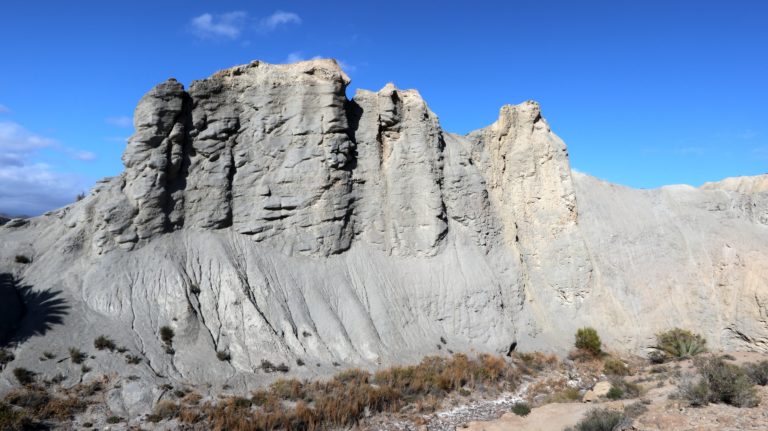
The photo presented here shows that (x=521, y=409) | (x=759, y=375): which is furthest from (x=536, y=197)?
(x=759, y=375)

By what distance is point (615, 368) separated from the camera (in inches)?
870

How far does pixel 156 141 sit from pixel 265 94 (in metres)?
5.58

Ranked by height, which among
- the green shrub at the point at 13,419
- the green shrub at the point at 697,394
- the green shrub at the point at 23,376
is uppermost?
the green shrub at the point at 697,394

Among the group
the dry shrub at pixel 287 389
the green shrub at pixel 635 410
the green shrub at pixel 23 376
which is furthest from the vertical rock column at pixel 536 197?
the green shrub at pixel 23 376

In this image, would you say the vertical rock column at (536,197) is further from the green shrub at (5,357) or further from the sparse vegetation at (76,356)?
the green shrub at (5,357)

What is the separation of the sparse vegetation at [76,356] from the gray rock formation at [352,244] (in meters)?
0.45

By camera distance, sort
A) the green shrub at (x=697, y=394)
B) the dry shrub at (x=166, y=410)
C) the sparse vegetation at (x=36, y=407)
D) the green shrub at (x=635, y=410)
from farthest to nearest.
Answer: the dry shrub at (x=166, y=410)
the sparse vegetation at (x=36, y=407)
the green shrub at (x=635, y=410)
the green shrub at (x=697, y=394)

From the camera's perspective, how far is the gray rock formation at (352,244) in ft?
66.8

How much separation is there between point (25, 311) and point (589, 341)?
2391cm

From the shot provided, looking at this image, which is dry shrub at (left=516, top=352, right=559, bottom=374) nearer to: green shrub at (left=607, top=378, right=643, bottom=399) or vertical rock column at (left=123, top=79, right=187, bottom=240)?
green shrub at (left=607, top=378, right=643, bottom=399)

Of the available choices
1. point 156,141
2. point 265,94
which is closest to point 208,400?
point 156,141

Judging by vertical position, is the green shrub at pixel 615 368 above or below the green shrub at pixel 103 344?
below

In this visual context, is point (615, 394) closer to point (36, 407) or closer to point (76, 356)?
point (36, 407)

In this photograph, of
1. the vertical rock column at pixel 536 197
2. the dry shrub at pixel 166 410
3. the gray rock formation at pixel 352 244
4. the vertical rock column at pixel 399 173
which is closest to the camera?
the dry shrub at pixel 166 410
